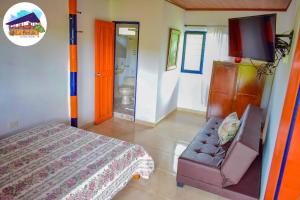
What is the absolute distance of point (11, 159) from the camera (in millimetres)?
2230

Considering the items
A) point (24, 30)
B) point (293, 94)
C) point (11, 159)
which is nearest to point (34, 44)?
point (24, 30)

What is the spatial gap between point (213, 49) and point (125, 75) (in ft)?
7.02

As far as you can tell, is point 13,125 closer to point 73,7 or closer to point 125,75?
point 73,7

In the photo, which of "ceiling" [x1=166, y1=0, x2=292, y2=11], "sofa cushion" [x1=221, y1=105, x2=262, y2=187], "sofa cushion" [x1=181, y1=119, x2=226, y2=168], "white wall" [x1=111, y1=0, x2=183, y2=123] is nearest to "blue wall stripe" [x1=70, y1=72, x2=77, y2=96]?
"white wall" [x1=111, y1=0, x2=183, y2=123]

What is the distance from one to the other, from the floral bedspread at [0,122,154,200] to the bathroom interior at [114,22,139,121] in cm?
206

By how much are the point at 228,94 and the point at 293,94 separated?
10.6ft

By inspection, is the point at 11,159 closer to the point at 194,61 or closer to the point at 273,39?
the point at 273,39

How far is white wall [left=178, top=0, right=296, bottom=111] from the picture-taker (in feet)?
14.8

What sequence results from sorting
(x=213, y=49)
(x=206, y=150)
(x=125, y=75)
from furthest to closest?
1. (x=125, y=75)
2. (x=213, y=49)
3. (x=206, y=150)

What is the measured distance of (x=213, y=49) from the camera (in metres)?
5.05

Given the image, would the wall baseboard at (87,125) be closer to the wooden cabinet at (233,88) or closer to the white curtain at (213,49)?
the wooden cabinet at (233,88)

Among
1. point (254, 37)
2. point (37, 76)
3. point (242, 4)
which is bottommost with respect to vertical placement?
point (37, 76)

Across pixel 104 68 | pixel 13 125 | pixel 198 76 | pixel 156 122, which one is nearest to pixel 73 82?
pixel 104 68

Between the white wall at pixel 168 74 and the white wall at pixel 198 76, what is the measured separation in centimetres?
19
